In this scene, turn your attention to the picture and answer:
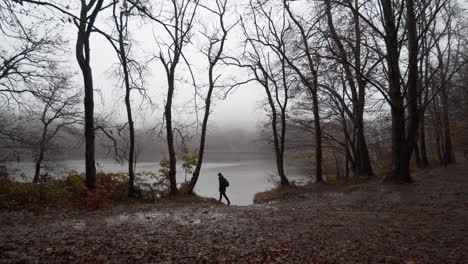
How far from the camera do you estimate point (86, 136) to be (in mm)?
9266

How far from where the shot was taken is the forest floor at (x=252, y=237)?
3.29 m

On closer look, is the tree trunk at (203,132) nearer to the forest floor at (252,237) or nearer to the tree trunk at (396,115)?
Answer: the forest floor at (252,237)

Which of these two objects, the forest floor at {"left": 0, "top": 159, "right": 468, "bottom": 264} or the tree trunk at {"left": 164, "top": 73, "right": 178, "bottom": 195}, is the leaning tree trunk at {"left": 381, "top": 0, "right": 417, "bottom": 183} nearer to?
the forest floor at {"left": 0, "top": 159, "right": 468, "bottom": 264}

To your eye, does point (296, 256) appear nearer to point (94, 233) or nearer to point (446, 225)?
point (446, 225)

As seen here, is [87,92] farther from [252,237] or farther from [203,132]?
[252,237]

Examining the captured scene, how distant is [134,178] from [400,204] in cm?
1107

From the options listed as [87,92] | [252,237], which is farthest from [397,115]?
[87,92]

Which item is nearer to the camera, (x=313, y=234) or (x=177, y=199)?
(x=313, y=234)

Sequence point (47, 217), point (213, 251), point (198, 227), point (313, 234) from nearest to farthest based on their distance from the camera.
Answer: point (213, 251)
point (313, 234)
point (198, 227)
point (47, 217)

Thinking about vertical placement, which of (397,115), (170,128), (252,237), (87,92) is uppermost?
(87,92)

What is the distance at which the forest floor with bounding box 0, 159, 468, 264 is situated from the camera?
3.29 m

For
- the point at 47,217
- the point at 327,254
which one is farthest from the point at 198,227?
the point at 47,217

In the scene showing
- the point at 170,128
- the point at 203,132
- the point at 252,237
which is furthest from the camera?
the point at 203,132

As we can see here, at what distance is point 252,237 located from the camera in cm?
432
